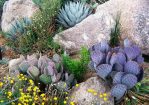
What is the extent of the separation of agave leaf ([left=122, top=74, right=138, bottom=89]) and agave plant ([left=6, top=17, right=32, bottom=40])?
107 inches


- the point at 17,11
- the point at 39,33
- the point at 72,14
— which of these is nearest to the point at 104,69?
the point at 39,33

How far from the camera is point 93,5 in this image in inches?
328

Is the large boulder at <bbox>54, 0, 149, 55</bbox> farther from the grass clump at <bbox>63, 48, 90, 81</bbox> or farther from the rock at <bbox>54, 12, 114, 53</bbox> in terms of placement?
the grass clump at <bbox>63, 48, 90, 81</bbox>

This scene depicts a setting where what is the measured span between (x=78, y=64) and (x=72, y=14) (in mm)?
1901

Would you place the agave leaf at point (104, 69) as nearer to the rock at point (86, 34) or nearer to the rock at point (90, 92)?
the rock at point (90, 92)

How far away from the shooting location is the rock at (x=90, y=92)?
566cm

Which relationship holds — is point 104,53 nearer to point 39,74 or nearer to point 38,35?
point 39,74

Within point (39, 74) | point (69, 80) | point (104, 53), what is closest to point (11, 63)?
point (39, 74)

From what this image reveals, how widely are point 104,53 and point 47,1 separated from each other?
7.96ft

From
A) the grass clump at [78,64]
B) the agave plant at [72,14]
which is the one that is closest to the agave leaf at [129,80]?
the grass clump at [78,64]

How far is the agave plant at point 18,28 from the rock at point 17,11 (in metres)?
0.44

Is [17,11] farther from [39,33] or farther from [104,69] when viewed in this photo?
[104,69]

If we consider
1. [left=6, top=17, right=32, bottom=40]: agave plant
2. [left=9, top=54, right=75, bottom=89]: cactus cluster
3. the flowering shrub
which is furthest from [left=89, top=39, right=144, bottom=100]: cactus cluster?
[left=6, top=17, right=32, bottom=40]: agave plant

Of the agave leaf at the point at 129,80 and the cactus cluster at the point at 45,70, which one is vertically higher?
the cactus cluster at the point at 45,70
